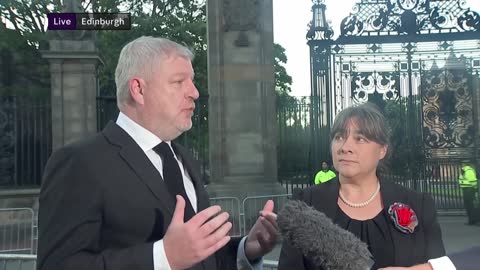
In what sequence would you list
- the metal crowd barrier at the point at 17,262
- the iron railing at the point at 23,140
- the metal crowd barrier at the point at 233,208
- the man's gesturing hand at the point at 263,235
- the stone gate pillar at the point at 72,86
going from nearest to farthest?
the man's gesturing hand at the point at 263,235, the metal crowd barrier at the point at 17,262, the metal crowd barrier at the point at 233,208, the stone gate pillar at the point at 72,86, the iron railing at the point at 23,140

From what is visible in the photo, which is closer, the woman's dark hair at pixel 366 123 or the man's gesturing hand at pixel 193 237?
the man's gesturing hand at pixel 193 237

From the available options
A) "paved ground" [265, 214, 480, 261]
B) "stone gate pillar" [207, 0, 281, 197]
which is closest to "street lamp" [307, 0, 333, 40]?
"stone gate pillar" [207, 0, 281, 197]

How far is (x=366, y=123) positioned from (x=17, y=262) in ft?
10.0

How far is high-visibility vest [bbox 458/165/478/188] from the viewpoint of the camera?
39.5 ft

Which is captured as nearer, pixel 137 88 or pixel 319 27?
pixel 137 88

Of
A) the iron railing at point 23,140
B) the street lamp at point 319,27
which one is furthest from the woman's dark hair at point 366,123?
the iron railing at point 23,140

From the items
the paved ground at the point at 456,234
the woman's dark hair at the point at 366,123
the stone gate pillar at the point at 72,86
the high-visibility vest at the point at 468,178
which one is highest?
the stone gate pillar at the point at 72,86

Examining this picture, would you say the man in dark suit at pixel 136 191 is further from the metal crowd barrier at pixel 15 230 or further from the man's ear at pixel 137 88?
the metal crowd barrier at pixel 15 230

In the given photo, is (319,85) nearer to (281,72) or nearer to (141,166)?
(141,166)

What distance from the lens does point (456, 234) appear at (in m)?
10.7

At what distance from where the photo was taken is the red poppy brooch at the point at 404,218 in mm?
2270

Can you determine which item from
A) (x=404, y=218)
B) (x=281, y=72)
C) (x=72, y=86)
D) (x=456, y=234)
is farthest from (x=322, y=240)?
(x=281, y=72)

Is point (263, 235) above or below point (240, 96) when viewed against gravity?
below

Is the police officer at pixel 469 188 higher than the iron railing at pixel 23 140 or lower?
lower
